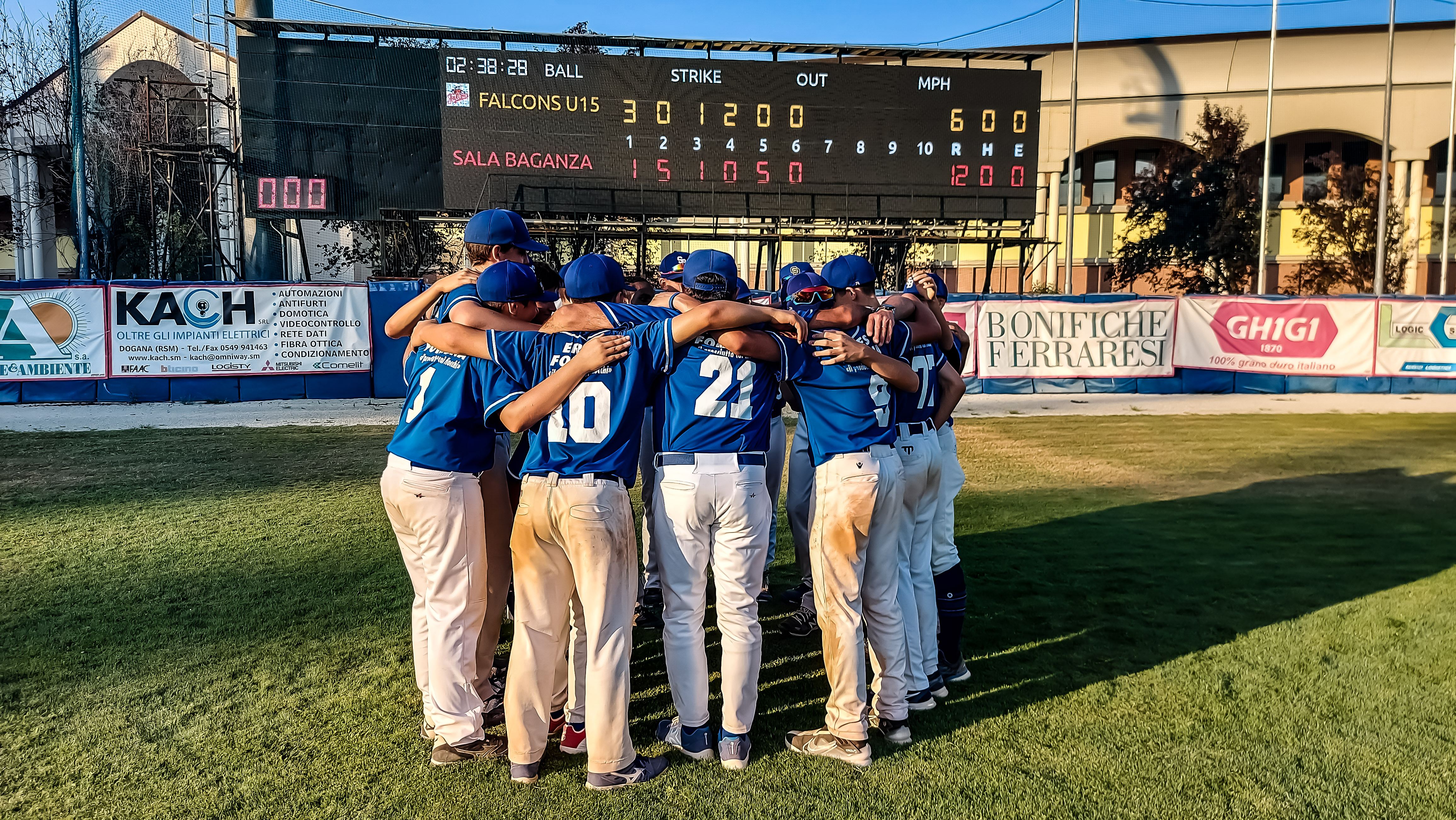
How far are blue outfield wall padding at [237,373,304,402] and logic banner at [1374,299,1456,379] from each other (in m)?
19.1

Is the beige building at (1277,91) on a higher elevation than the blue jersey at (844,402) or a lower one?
higher

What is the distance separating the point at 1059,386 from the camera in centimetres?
1845

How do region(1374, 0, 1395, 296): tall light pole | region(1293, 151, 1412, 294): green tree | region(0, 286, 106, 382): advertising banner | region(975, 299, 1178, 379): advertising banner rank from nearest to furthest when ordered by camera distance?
region(0, 286, 106, 382): advertising banner
region(975, 299, 1178, 379): advertising banner
region(1374, 0, 1395, 296): tall light pole
region(1293, 151, 1412, 294): green tree

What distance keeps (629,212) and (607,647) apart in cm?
A: 1787

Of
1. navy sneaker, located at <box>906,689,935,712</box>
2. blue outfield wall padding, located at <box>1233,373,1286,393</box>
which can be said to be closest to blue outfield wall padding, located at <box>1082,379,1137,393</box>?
blue outfield wall padding, located at <box>1233,373,1286,393</box>

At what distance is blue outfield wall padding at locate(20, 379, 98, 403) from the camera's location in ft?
52.3

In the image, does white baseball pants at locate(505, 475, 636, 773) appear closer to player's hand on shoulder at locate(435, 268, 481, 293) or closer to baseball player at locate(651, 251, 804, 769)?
baseball player at locate(651, 251, 804, 769)

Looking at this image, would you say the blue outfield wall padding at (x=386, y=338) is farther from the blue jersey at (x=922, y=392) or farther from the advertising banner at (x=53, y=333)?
the blue jersey at (x=922, y=392)

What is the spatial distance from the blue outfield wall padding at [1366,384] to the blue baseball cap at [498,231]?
58.5ft

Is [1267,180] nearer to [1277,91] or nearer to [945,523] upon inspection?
[1277,91]

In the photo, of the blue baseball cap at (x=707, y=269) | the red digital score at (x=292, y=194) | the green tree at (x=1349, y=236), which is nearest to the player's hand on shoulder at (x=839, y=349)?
the blue baseball cap at (x=707, y=269)

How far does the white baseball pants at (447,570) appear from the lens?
4402 mm

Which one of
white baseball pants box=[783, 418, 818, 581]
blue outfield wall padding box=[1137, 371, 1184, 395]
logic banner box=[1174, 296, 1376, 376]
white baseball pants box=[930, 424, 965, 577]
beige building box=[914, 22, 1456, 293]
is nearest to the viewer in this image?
white baseball pants box=[930, 424, 965, 577]

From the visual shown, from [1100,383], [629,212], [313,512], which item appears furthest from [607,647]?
[629,212]
